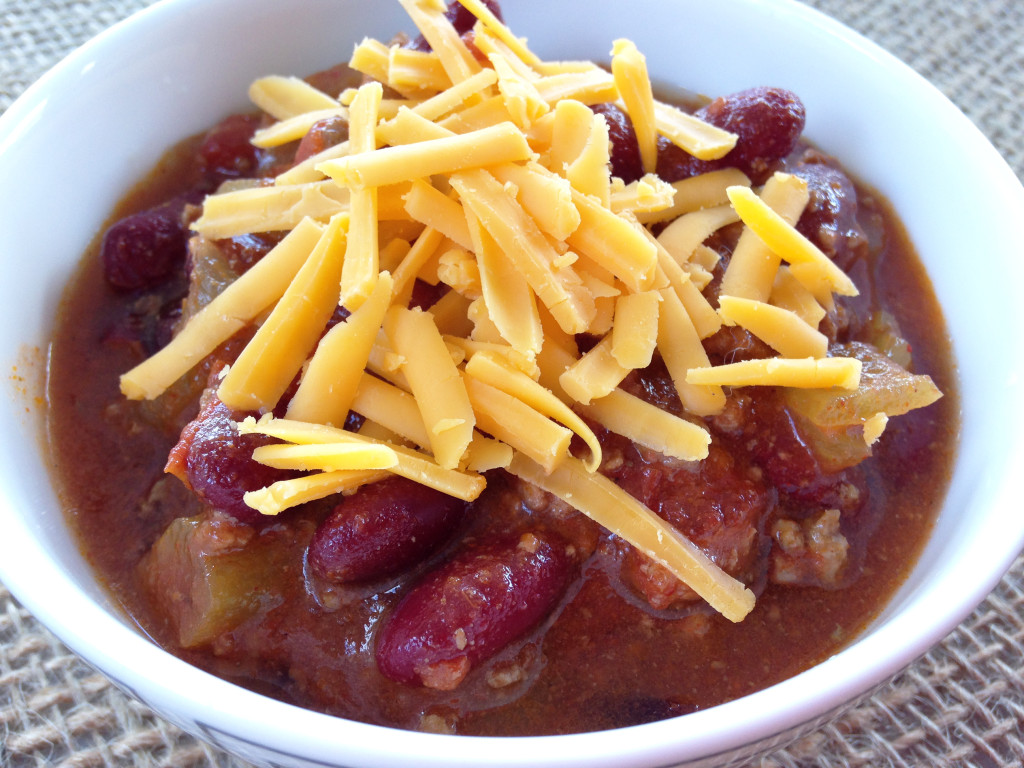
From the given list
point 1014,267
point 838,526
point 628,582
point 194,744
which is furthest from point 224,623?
point 1014,267

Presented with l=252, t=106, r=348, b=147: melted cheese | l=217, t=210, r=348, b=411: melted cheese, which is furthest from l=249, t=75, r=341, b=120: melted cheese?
l=217, t=210, r=348, b=411: melted cheese

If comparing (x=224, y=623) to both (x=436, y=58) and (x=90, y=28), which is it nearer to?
(x=436, y=58)

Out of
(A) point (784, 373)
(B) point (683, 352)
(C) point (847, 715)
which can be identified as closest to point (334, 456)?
(B) point (683, 352)

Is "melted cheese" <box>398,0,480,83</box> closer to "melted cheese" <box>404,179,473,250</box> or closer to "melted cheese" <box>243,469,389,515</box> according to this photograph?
"melted cheese" <box>404,179,473,250</box>

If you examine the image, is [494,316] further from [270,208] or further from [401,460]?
[270,208]

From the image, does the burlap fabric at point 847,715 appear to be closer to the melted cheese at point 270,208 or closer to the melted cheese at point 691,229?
the melted cheese at point 270,208

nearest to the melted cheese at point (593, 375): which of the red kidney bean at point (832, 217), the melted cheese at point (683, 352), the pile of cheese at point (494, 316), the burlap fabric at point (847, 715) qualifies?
the pile of cheese at point (494, 316)
